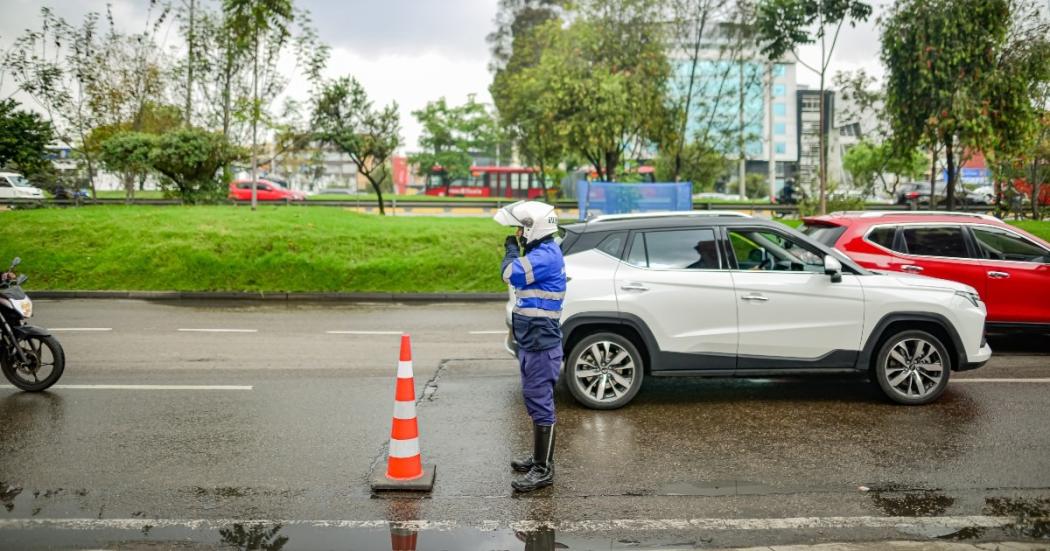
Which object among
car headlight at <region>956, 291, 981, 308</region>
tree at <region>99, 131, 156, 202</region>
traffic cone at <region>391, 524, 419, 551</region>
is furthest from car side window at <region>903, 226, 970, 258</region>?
tree at <region>99, 131, 156, 202</region>

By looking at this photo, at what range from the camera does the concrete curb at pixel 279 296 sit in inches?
602

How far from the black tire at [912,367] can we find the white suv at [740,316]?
1 centimetres

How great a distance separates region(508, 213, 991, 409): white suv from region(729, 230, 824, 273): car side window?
14mm

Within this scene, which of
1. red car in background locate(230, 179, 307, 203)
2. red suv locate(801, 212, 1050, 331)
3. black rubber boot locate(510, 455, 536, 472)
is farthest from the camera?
red car in background locate(230, 179, 307, 203)

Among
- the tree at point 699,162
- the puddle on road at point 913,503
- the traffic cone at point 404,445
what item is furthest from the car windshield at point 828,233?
the tree at point 699,162

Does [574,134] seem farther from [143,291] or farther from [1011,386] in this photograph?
[1011,386]

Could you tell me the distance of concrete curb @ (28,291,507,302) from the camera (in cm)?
1530

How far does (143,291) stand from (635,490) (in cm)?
1335

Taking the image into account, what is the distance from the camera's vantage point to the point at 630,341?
6.99m

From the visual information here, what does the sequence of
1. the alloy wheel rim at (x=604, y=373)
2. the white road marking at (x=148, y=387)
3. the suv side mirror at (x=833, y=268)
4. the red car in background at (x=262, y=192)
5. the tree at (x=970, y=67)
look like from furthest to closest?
1. the red car in background at (x=262, y=192)
2. the tree at (x=970, y=67)
3. the white road marking at (x=148, y=387)
4. the alloy wheel rim at (x=604, y=373)
5. the suv side mirror at (x=833, y=268)

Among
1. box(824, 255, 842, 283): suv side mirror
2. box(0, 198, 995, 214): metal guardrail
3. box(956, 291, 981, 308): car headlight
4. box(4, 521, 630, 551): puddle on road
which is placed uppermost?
box(0, 198, 995, 214): metal guardrail

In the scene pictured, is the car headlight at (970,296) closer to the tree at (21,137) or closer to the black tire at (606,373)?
the black tire at (606,373)

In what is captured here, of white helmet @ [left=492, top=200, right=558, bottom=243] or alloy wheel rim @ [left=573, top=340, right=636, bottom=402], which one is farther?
alloy wheel rim @ [left=573, top=340, right=636, bottom=402]

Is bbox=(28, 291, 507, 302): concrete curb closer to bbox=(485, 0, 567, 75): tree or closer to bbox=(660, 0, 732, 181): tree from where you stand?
bbox=(660, 0, 732, 181): tree
